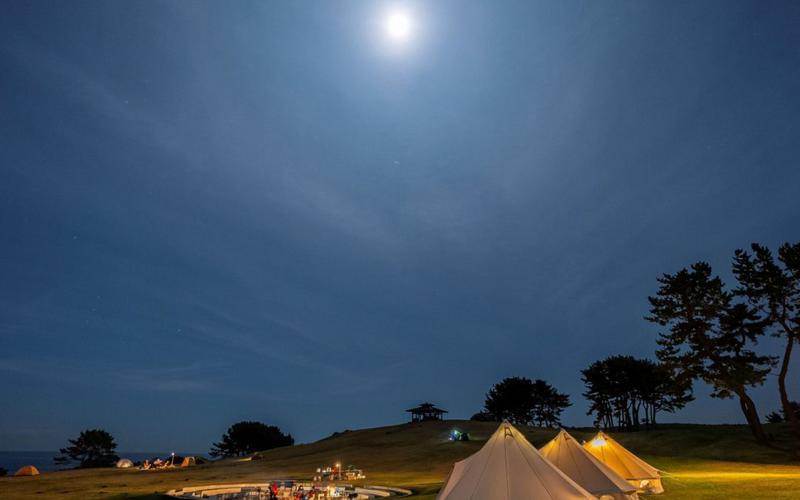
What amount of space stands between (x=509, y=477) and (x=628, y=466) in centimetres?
1234

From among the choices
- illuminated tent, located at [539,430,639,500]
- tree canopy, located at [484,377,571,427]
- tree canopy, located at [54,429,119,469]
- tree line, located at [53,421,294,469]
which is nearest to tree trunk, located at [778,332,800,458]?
illuminated tent, located at [539,430,639,500]

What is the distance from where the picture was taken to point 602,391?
75938 millimetres

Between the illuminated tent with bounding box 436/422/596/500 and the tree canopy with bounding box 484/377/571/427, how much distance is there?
84.6 meters

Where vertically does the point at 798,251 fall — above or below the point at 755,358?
above

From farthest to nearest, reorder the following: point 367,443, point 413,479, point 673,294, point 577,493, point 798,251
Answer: point 367,443, point 673,294, point 798,251, point 413,479, point 577,493

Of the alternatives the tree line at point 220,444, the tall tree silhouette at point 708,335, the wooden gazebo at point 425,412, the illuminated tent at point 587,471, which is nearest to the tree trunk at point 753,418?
the tall tree silhouette at point 708,335

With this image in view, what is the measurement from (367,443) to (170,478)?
34.7m

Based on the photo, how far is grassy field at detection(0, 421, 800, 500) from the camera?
23.6m

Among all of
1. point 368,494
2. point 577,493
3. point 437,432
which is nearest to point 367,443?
point 437,432

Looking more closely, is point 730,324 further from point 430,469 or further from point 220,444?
point 220,444

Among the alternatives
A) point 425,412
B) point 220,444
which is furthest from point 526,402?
point 220,444

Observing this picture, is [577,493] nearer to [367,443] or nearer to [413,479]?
[413,479]

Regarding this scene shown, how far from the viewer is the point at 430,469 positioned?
138 feet

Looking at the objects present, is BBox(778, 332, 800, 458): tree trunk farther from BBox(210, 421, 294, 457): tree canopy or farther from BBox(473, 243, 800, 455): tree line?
BBox(210, 421, 294, 457): tree canopy
